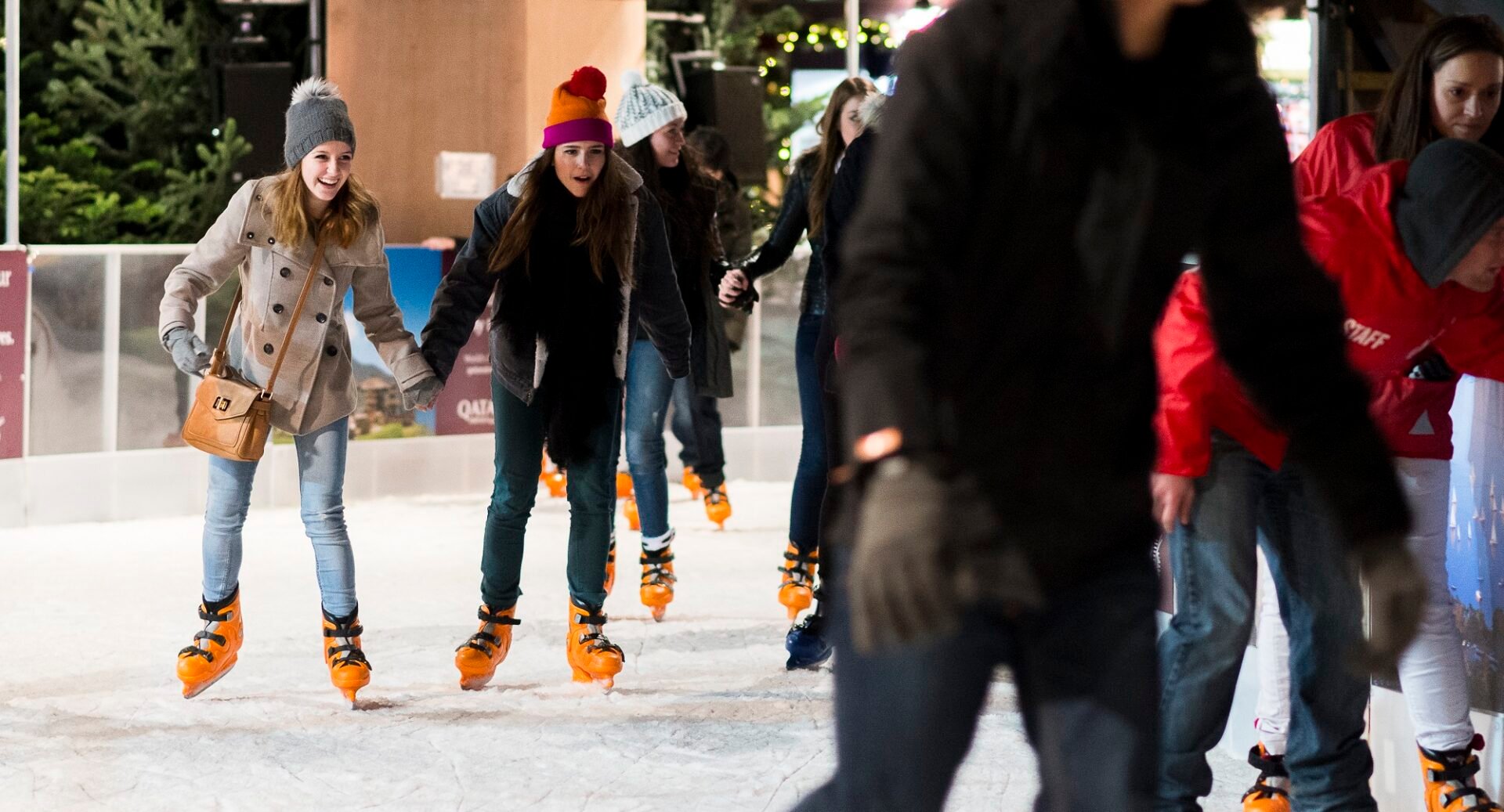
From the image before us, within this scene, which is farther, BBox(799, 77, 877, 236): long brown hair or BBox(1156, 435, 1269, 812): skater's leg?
BBox(799, 77, 877, 236): long brown hair

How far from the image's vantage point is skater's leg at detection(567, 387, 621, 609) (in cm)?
497

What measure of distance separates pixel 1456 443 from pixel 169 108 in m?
11.3

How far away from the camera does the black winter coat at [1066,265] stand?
1.74 metres

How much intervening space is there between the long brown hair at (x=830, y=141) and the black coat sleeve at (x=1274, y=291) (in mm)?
3572

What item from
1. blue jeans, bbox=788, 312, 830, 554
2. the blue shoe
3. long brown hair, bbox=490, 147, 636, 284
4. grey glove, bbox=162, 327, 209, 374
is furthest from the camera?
blue jeans, bbox=788, 312, 830, 554

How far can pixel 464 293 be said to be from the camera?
4910mm

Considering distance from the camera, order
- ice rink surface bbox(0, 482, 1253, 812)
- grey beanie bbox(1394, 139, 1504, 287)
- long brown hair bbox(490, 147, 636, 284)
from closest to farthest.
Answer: grey beanie bbox(1394, 139, 1504, 287) < ice rink surface bbox(0, 482, 1253, 812) < long brown hair bbox(490, 147, 636, 284)

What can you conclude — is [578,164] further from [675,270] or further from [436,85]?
[436,85]

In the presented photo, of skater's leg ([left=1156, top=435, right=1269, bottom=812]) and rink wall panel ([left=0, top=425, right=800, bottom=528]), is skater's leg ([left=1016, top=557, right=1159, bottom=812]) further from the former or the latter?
rink wall panel ([left=0, top=425, right=800, bottom=528])

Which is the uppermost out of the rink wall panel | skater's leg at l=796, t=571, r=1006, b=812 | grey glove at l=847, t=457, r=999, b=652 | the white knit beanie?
the white knit beanie

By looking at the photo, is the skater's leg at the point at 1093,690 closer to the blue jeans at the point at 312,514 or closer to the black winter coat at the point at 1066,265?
the black winter coat at the point at 1066,265

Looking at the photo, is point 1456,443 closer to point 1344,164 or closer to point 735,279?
point 1344,164

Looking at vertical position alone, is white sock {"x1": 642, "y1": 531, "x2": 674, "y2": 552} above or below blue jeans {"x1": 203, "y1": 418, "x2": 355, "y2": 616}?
below

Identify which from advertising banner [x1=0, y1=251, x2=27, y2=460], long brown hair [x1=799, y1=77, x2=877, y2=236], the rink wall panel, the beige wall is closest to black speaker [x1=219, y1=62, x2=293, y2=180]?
the beige wall
